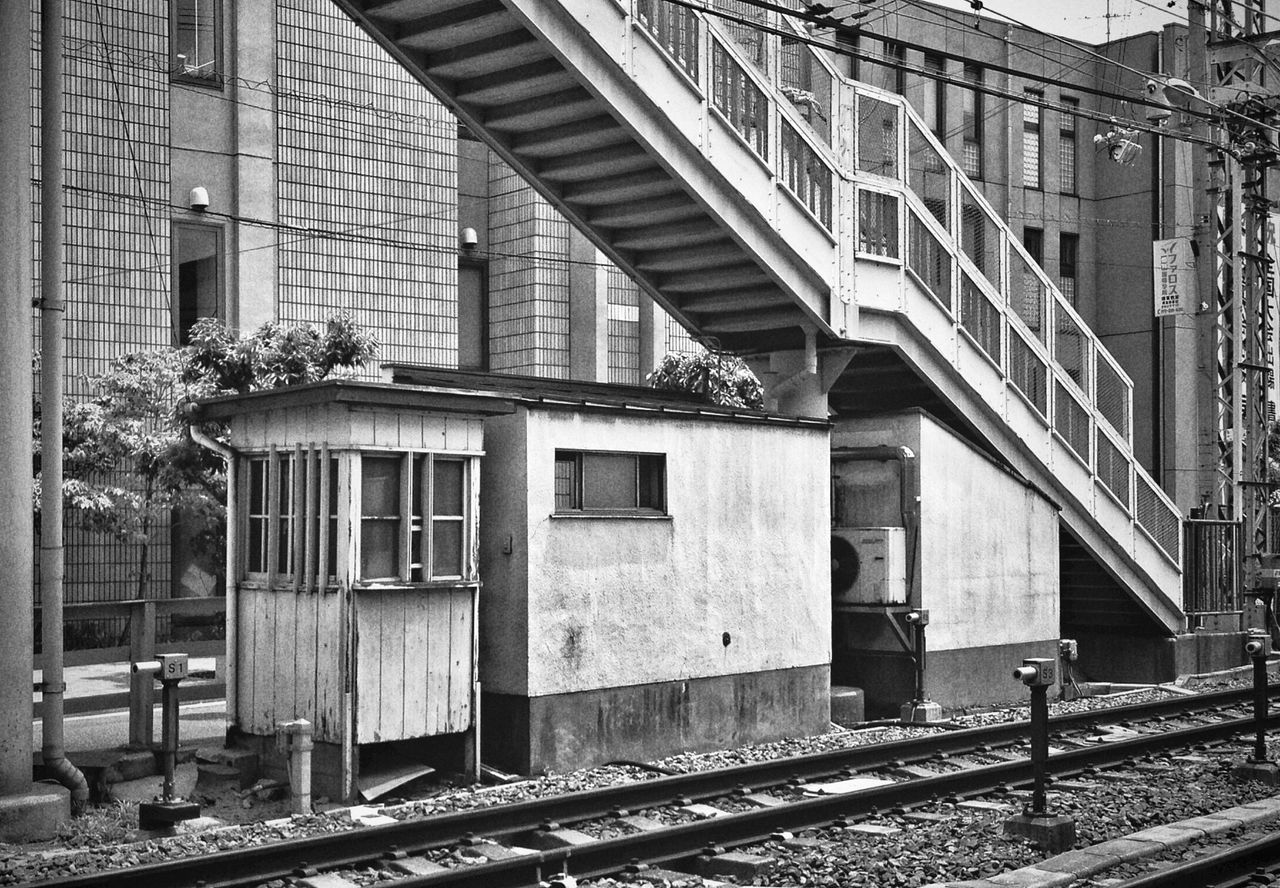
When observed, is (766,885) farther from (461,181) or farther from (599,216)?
(461,181)

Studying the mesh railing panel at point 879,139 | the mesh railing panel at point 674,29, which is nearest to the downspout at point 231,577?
the mesh railing panel at point 674,29

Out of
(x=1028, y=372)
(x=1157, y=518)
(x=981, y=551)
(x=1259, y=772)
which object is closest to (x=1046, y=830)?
(x=1259, y=772)

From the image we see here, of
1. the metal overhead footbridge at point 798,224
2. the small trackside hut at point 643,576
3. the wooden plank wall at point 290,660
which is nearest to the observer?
the wooden plank wall at point 290,660

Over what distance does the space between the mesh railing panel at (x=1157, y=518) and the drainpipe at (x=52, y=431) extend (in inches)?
595

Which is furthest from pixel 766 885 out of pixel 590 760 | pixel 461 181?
pixel 461 181

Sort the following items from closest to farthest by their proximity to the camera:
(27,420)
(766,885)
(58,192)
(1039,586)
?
(766,885)
(27,420)
(58,192)
(1039,586)

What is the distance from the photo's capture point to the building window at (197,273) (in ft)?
85.8

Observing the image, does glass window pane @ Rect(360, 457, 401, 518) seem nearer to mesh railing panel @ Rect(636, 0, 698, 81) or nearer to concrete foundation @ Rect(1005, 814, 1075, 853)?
mesh railing panel @ Rect(636, 0, 698, 81)

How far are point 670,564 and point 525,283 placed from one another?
18.0m

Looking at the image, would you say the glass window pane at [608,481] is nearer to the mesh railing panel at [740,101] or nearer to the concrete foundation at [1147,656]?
the mesh railing panel at [740,101]

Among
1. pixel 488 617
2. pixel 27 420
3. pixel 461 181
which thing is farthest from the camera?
pixel 461 181

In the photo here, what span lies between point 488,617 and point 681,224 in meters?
5.47

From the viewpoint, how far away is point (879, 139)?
1831cm

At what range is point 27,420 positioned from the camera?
11.2 metres
